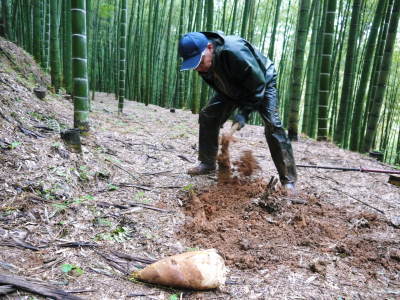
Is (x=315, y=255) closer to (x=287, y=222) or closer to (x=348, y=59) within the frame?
(x=287, y=222)

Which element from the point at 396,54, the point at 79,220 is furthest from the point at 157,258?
the point at 396,54

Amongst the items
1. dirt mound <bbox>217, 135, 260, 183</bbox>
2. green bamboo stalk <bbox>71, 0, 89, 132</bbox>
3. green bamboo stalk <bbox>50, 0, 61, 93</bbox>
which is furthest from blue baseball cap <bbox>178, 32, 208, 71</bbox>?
green bamboo stalk <bbox>50, 0, 61, 93</bbox>

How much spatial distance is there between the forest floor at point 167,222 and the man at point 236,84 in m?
0.41

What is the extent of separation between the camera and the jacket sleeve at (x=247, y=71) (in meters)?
2.50

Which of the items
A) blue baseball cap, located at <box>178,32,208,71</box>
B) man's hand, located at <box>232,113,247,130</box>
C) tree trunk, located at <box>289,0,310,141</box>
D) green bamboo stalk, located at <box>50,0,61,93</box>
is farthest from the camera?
green bamboo stalk, located at <box>50,0,61,93</box>

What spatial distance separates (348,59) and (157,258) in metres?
5.10

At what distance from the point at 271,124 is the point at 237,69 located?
0.58 meters

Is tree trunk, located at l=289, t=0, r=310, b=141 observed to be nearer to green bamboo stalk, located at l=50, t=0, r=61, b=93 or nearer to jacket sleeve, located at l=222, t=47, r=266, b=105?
jacket sleeve, located at l=222, t=47, r=266, b=105

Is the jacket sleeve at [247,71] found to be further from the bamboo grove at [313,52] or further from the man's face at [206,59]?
the bamboo grove at [313,52]

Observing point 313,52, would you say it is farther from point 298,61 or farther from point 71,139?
point 71,139

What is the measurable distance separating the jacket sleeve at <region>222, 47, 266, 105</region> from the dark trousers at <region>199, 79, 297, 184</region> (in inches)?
6.1

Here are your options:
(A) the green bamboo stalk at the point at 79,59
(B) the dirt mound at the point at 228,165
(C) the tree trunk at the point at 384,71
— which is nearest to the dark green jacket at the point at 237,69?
(B) the dirt mound at the point at 228,165

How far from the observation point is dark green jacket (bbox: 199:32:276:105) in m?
2.51

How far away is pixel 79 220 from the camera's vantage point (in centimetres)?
202
